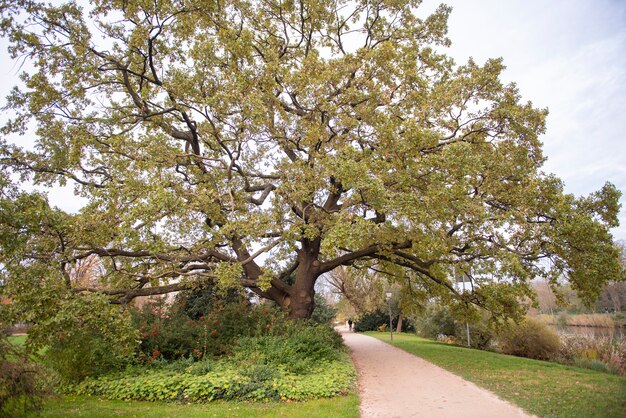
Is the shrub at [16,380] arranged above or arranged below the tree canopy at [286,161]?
below

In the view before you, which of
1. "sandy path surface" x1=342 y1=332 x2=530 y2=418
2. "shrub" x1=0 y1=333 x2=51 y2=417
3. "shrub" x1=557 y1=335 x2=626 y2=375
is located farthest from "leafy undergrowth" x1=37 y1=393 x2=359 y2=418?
"shrub" x1=557 y1=335 x2=626 y2=375

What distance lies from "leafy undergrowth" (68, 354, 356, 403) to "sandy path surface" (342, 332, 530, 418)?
0.94 m

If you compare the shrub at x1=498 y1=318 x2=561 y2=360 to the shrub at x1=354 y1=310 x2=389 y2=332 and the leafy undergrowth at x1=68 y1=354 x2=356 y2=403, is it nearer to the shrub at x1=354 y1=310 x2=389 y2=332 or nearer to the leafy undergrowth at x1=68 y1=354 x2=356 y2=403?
the leafy undergrowth at x1=68 y1=354 x2=356 y2=403

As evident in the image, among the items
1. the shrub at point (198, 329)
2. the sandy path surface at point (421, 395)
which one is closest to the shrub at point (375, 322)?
the sandy path surface at point (421, 395)

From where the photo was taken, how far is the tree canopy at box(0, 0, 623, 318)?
9.23m

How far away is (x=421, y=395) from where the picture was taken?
26.6ft

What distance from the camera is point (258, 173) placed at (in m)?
13.7

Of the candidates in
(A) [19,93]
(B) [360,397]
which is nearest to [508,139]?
(B) [360,397]

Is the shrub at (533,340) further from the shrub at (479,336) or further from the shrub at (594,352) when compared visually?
the shrub at (479,336)

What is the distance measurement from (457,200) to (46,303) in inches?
363

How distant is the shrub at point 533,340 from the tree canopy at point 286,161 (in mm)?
5206

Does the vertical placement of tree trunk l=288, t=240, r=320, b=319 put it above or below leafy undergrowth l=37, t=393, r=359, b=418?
above

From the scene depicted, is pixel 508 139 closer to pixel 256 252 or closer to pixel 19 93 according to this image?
pixel 256 252

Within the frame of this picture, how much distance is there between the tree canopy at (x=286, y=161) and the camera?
30.3ft
